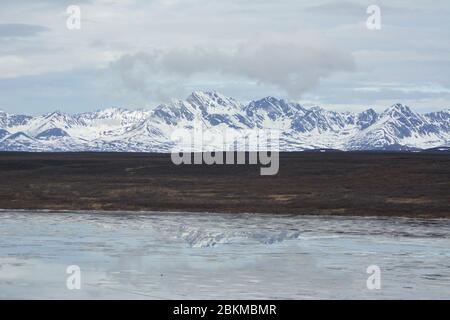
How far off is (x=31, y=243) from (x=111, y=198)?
1314 inches

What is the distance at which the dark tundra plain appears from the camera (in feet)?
252

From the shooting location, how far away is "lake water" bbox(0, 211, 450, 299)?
116 feet

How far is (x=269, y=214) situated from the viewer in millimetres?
74188

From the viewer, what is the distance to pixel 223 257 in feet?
149

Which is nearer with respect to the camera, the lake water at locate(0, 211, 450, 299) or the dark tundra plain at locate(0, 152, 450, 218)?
the lake water at locate(0, 211, 450, 299)

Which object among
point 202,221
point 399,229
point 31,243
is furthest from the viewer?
point 202,221

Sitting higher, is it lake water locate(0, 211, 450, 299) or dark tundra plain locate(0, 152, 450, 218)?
dark tundra plain locate(0, 152, 450, 218)

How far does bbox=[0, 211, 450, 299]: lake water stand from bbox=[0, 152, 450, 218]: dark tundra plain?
7.65m

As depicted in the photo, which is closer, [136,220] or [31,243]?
[31,243]

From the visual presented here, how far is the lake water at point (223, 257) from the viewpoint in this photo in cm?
3531

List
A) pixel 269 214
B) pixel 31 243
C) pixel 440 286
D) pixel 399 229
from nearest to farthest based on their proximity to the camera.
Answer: pixel 440 286 → pixel 31 243 → pixel 399 229 → pixel 269 214

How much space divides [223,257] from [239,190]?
4478cm
